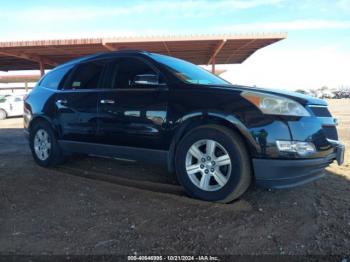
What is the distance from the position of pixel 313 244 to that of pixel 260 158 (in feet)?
3.30

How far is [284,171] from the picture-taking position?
3.83 metres

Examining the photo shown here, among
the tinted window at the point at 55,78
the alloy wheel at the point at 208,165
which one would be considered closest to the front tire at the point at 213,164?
the alloy wheel at the point at 208,165

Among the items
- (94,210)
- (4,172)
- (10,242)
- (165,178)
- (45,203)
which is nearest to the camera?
(10,242)

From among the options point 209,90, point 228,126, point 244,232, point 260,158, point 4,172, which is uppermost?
point 209,90

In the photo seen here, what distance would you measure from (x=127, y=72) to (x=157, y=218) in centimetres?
216

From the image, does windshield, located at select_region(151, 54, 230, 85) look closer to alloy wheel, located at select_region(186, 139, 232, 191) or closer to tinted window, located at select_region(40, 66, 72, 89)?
alloy wheel, located at select_region(186, 139, 232, 191)

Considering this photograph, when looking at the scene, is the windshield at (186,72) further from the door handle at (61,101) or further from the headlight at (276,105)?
the door handle at (61,101)

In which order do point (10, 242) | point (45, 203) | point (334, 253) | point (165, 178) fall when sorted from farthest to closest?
1. point (165, 178)
2. point (45, 203)
3. point (10, 242)
4. point (334, 253)

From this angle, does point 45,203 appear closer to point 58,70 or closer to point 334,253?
point 58,70

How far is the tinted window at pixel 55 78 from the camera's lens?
6.00 m

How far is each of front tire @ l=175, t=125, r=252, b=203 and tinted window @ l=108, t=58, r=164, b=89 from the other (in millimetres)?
1152

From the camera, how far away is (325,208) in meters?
4.00

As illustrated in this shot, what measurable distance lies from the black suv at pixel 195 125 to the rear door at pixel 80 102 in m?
0.01

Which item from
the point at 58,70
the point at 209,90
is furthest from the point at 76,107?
the point at 209,90
